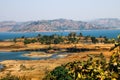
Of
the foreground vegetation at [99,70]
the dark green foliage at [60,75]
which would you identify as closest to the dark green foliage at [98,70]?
the foreground vegetation at [99,70]

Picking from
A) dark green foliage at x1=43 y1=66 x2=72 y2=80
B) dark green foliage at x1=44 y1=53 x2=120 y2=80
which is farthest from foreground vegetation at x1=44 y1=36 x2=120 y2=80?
dark green foliage at x1=43 y1=66 x2=72 y2=80

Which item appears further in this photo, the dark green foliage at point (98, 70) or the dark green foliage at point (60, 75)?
the dark green foliage at point (60, 75)

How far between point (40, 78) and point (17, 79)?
16.6 ft

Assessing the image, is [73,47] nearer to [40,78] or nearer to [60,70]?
[40,78]

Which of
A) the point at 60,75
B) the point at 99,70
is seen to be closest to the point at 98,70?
the point at 99,70

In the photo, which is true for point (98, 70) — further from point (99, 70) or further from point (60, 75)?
point (60, 75)

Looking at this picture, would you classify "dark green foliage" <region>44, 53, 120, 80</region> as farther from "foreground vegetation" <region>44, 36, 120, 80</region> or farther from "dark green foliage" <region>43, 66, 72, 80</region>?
"dark green foliage" <region>43, 66, 72, 80</region>

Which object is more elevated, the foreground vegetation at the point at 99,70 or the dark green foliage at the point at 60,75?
the foreground vegetation at the point at 99,70

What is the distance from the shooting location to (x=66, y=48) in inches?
6186

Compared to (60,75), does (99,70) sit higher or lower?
higher

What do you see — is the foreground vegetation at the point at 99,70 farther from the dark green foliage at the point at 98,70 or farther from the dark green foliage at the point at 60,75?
the dark green foliage at the point at 60,75

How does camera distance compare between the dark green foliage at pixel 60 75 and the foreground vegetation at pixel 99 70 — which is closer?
the foreground vegetation at pixel 99 70

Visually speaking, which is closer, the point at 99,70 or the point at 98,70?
the point at 99,70

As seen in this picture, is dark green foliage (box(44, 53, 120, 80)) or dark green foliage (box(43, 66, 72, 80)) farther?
dark green foliage (box(43, 66, 72, 80))
